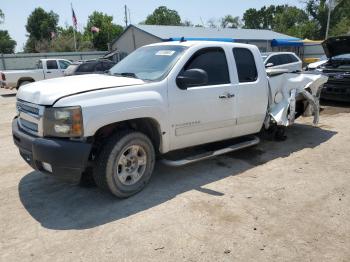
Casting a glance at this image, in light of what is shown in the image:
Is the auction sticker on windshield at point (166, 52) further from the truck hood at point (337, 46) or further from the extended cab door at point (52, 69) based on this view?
the extended cab door at point (52, 69)

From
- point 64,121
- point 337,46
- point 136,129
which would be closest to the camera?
point 64,121

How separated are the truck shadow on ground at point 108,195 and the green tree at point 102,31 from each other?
4953 centimetres

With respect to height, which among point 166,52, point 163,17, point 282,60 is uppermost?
point 163,17

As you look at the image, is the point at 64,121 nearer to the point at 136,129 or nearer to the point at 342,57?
the point at 136,129

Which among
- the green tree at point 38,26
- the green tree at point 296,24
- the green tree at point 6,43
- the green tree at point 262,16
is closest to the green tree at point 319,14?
the green tree at point 296,24

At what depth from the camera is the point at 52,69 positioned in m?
18.5

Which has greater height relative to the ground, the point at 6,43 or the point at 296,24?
the point at 296,24

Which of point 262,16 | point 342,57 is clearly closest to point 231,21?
point 262,16

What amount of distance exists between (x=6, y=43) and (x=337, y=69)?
71.0 metres

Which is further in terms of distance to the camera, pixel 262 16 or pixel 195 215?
pixel 262 16

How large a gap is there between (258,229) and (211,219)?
0.51 meters

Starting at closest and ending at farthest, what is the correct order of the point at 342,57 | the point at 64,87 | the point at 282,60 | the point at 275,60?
the point at 64,87 < the point at 342,57 < the point at 275,60 < the point at 282,60

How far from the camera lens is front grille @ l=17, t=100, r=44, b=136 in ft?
13.2

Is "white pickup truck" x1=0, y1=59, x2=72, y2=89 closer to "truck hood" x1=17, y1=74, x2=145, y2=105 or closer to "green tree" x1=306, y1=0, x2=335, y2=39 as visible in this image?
"truck hood" x1=17, y1=74, x2=145, y2=105
